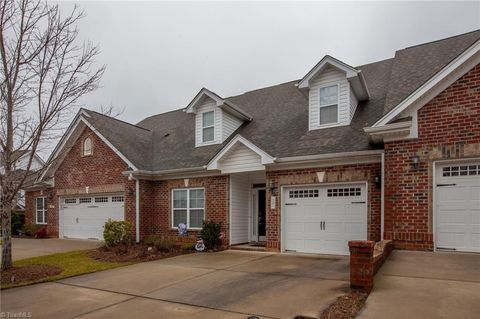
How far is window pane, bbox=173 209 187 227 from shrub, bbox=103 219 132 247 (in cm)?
212

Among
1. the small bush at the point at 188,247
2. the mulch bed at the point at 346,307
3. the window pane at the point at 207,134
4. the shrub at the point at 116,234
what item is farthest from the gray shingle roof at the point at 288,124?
the mulch bed at the point at 346,307

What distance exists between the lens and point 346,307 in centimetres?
576

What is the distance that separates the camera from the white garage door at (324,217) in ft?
37.5

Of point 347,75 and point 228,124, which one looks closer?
point 347,75

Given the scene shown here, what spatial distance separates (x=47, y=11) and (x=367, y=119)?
10457mm

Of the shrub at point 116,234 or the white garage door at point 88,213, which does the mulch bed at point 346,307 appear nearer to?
the shrub at point 116,234

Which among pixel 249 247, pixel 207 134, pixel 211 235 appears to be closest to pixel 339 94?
pixel 207 134

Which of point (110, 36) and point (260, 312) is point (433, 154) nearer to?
point (260, 312)

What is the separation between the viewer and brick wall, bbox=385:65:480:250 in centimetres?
912

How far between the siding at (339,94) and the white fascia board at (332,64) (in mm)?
262

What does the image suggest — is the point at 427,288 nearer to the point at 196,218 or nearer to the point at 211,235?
the point at 211,235

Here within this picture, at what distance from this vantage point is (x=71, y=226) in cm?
1914

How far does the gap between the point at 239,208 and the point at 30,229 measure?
528 inches

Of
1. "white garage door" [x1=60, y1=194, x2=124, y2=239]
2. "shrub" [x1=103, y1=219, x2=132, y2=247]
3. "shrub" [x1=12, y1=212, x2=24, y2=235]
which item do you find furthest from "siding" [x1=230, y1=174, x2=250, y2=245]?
"shrub" [x1=12, y1=212, x2=24, y2=235]
